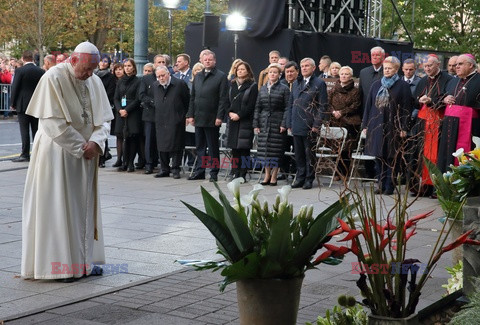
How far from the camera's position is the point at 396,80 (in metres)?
15.2

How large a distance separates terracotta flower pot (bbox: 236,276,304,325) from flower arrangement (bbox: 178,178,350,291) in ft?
0.17

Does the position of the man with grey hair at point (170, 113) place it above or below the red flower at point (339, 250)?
below

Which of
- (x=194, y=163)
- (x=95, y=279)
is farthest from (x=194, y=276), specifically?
→ (x=194, y=163)

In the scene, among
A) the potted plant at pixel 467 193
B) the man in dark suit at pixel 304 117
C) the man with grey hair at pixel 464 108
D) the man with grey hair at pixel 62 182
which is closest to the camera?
the potted plant at pixel 467 193

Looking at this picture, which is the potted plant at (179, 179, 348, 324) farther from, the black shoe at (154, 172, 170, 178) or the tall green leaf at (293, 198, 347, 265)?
the black shoe at (154, 172, 170, 178)

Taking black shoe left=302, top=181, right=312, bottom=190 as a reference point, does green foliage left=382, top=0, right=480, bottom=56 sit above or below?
above

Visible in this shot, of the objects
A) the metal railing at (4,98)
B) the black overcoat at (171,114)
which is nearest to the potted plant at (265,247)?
the black overcoat at (171,114)

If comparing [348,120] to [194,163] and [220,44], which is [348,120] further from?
[220,44]

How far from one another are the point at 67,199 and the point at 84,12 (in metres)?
38.8

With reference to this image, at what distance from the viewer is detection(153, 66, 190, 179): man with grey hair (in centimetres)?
1694

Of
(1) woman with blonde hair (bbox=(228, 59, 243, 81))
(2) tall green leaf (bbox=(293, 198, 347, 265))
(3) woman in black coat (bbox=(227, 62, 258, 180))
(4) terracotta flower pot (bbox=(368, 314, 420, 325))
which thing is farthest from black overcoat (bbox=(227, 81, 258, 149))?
(4) terracotta flower pot (bbox=(368, 314, 420, 325))

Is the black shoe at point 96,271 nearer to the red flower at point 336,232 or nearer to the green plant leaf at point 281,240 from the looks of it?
the green plant leaf at point 281,240

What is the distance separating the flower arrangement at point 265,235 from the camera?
17.2 feet

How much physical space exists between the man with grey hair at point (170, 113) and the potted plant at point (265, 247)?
11528 millimetres
